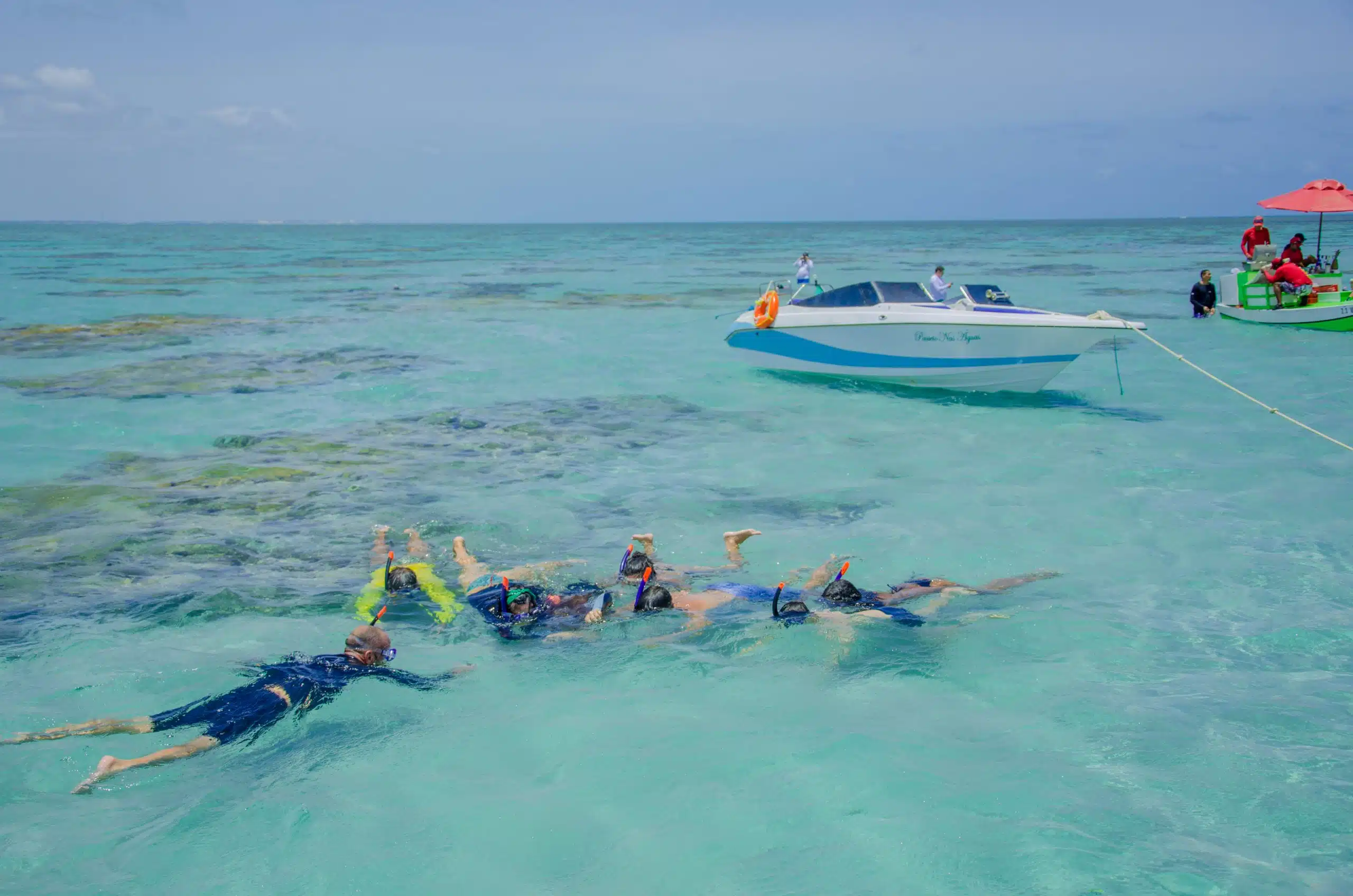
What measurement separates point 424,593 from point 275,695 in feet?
6.45

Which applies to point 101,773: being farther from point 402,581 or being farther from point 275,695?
point 402,581

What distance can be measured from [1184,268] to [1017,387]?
129ft

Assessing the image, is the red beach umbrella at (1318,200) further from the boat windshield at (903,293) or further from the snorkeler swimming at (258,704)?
the snorkeler swimming at (258,704)

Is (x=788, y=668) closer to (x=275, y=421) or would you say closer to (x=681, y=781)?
(x=681, y=781)

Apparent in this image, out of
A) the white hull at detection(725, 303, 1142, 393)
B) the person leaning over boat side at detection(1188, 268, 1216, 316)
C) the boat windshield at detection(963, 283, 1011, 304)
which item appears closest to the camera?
the white hull at detection(725, 303, 1142, 393)

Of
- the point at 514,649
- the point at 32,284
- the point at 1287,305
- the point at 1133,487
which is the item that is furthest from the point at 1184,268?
the point at 32,284

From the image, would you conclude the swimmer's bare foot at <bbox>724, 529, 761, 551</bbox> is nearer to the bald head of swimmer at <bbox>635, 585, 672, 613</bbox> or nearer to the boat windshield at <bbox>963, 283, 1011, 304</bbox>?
the bald head of swimmer at <bbox>635, 585, 672, 613</bbox>

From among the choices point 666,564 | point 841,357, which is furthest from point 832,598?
point 841,357

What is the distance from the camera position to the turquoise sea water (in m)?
5.11

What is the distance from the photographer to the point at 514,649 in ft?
23.7

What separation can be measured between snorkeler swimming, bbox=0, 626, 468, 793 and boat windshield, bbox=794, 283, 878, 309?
36.5 ft

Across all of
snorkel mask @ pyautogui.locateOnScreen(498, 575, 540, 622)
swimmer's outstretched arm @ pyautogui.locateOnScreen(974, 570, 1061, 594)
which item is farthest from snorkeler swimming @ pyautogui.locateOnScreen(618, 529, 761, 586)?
swimmer's outstretched arm @ pyautogui.locateOnScreen(974, 570, 1061, 594)

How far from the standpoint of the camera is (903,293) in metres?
16.2

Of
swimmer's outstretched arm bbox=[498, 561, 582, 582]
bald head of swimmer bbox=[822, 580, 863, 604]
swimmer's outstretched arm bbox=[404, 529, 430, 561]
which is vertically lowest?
swimmer's outstretched arm bbox=[498, 561, 582, 582]
